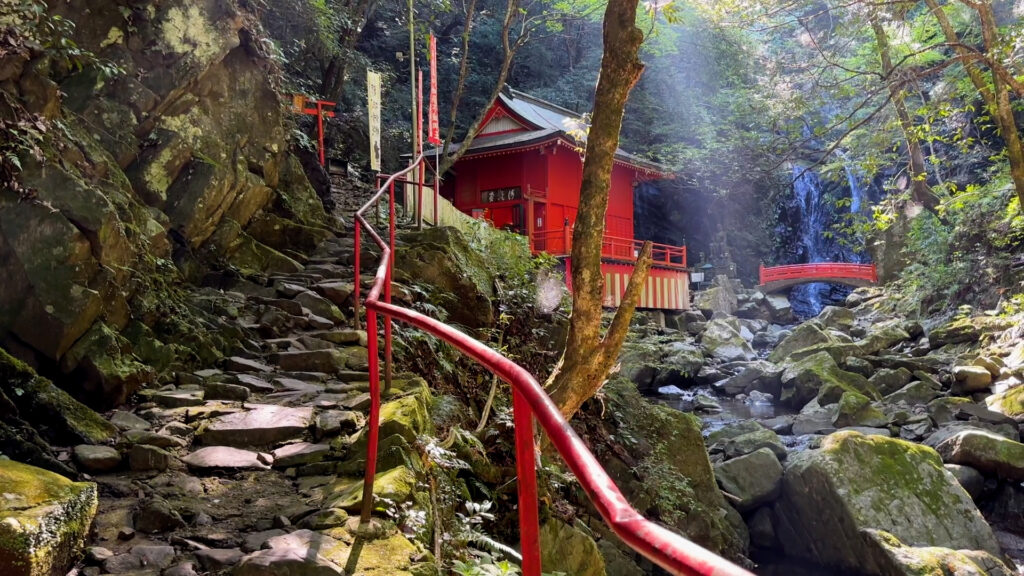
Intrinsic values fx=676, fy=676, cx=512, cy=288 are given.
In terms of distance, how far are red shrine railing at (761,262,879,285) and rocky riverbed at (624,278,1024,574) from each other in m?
1.87

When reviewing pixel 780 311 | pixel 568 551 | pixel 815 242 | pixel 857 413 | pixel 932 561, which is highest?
pixel 815 242

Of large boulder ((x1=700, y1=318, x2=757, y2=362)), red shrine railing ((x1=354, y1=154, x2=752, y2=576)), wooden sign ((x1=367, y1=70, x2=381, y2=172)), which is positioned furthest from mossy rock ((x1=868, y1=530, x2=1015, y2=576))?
large boulder ((x1=700, y1=318, x2=757, y2=362))

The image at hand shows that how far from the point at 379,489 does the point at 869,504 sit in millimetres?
6089

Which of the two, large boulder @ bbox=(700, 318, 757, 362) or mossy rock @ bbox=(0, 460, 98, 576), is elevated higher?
large boulder @ bbox=(700, 318, 757, 362)

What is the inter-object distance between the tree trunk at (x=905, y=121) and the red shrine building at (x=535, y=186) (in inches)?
248

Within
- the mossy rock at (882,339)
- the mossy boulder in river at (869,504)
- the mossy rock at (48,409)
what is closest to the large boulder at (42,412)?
the mossy rock at (48,409)

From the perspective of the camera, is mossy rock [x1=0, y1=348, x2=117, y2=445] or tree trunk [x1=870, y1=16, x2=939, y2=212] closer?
mossy rock [x1=0, y1=348, x2=117, y2=445]

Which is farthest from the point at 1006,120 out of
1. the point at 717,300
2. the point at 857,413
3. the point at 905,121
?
the point at 717,300

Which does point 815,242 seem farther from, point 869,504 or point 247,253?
point 247,253

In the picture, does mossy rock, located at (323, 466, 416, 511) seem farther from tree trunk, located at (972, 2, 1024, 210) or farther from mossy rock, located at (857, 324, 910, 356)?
mossy rock, located at (857, 324, 910, 356)

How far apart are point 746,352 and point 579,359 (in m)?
16.5

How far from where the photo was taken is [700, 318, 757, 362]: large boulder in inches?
743

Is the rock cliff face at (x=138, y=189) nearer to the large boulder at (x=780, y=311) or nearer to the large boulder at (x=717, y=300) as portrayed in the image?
the large boulder at (x=717, y=300)

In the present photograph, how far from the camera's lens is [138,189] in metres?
6.75
